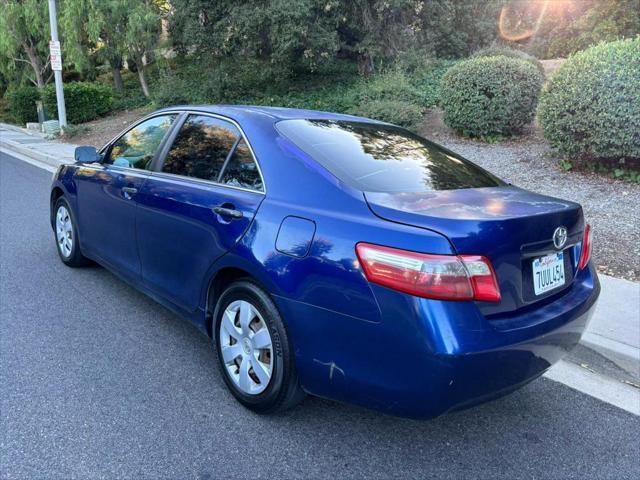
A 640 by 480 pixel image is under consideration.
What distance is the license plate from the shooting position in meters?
2.46

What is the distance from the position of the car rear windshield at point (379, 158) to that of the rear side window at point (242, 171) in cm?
25

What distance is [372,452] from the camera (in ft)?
8.55

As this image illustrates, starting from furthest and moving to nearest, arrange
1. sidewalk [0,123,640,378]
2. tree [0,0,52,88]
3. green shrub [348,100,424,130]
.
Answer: tree [0,0,52,88] < green shrub [348,100,424,130] < sidewalk [0,123,640,378]

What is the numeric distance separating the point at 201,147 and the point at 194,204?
1.55 ft

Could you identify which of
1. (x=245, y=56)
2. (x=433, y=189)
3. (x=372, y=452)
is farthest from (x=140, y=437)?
(x=245, y=56)

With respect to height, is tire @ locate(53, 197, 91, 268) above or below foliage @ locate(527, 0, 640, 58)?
below

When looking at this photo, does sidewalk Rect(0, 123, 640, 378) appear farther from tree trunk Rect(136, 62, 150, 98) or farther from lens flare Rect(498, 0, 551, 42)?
lens flare Rect(498, 0, 551, 42)

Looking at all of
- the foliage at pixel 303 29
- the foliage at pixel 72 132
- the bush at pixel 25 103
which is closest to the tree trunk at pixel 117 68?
the bush at pixel 25 103

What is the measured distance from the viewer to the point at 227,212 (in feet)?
9.40

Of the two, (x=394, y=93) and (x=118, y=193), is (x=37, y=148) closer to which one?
(x=394, y=93)

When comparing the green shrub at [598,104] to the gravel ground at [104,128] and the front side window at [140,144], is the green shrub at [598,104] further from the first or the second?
the gravel ground at [104,128]

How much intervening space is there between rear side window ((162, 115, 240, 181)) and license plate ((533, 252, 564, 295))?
180cm

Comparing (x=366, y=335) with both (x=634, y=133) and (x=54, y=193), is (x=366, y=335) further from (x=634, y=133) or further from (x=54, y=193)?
(x=634, y=133)

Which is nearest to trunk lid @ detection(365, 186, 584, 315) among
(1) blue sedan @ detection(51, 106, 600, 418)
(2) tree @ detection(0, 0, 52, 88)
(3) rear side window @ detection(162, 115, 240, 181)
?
(1) blue sedan @ detection(51, 106, 600, 418)
